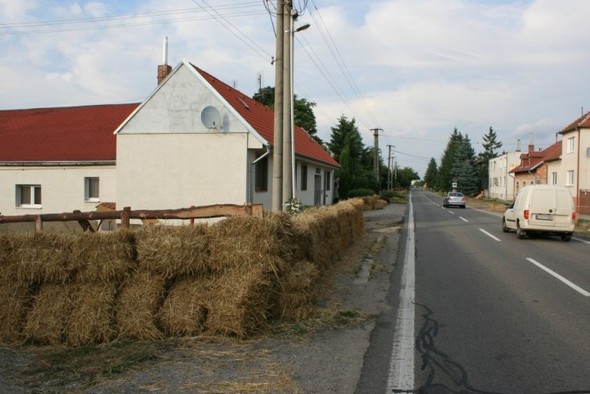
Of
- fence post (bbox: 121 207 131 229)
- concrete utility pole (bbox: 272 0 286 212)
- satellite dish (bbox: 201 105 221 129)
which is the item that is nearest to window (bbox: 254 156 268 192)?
satellite dish (bbox: 201 105 221 129)

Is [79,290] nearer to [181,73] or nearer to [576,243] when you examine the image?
[181,73]

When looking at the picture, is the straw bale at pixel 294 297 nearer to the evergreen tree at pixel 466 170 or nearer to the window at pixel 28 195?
the window at pixel 28 195

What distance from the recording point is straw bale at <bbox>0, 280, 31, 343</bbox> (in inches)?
242

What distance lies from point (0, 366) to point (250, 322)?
2581mm

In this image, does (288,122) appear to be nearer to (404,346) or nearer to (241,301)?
(241,301)

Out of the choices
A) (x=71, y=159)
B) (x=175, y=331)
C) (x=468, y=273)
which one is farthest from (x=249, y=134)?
(x=175, y=331)

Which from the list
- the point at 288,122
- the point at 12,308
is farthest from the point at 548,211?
the point at 12,308

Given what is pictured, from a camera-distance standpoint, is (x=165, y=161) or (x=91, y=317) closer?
(x=91, y=317)

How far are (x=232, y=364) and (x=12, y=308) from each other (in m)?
2.89

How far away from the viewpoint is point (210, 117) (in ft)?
58.4

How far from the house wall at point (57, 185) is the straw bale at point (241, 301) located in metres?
15.6

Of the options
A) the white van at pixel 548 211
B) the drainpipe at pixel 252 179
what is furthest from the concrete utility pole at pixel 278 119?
the white van at pixel 548 211

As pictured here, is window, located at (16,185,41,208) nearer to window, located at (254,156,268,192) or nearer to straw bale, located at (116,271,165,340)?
window, located at (254,156,268,192)

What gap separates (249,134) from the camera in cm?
1780
